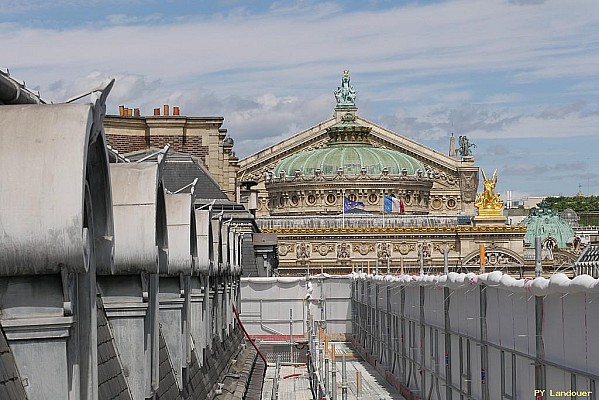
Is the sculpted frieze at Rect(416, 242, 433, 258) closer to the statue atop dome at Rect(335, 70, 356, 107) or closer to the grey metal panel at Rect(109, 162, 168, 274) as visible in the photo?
the statue atop dome at Rect(335, 70, 356, 107)

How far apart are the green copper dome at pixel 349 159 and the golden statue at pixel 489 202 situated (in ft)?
71.9

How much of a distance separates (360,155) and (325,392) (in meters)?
135

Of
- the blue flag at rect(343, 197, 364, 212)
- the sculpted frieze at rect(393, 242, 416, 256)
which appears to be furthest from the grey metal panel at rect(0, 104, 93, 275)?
the blue flag at rect(343, 197, 364, 212)

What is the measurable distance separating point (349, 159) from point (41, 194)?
15749 cm

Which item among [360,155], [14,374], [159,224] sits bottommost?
[14,374]

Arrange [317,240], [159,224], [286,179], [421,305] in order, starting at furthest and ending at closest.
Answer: [286,179], [317,240], [421,305], [159,224]

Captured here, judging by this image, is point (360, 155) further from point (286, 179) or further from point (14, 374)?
point (14, 374)

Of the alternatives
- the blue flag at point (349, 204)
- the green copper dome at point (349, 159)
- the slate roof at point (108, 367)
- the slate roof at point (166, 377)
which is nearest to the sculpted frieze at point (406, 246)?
the blue flag at point (349, 204)

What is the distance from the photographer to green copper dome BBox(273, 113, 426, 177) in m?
163

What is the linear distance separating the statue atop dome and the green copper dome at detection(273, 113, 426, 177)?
15377 millimetres

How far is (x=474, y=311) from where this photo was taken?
21.8 meters

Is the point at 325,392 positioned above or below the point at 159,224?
below

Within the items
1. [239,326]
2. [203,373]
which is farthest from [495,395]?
[239,326]

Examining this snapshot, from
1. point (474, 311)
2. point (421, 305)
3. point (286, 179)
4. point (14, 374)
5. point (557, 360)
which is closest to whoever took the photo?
point (14, 374)
